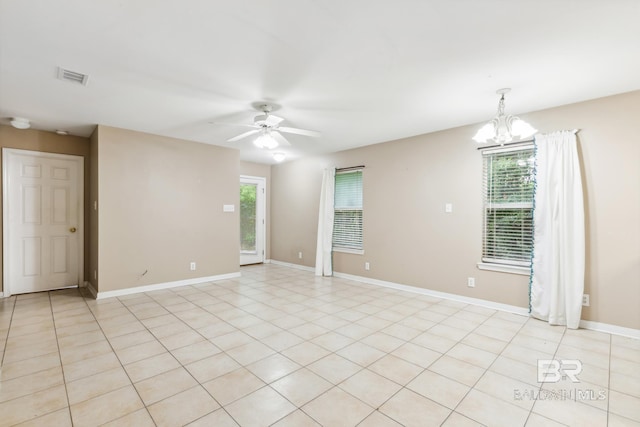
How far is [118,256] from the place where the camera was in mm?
4367

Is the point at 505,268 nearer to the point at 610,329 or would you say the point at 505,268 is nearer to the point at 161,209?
the point at 610,329

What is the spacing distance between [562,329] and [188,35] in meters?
4.50

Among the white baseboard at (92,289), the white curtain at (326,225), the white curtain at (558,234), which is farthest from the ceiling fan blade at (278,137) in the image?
the white baseboard at (92,289)

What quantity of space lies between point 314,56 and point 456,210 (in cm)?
297

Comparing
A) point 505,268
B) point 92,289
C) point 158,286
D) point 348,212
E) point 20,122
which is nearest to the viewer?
point 505,268

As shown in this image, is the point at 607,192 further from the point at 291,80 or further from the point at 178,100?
the point at 178,100

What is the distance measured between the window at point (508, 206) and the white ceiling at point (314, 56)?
0.61 metres

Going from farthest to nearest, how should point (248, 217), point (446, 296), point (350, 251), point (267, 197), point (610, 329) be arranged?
point (267, 197)
point (248, 217)
point (350, 251)
point (446, 296)
point (610, 329)

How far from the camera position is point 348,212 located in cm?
574

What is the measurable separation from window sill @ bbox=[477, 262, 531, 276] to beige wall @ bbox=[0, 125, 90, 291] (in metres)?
6.15

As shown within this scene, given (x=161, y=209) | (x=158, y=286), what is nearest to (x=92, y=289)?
(x=158, y=286)

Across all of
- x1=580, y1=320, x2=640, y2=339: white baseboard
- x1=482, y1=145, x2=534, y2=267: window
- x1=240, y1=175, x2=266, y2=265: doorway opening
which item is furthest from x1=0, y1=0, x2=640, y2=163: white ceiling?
x1=240, y1=175, x2=266, y2=265: doorway opening

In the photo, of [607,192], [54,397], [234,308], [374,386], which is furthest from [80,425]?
[607,192]

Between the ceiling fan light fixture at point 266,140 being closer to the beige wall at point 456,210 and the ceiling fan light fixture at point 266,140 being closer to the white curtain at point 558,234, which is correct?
the beige wall at point 456,210
